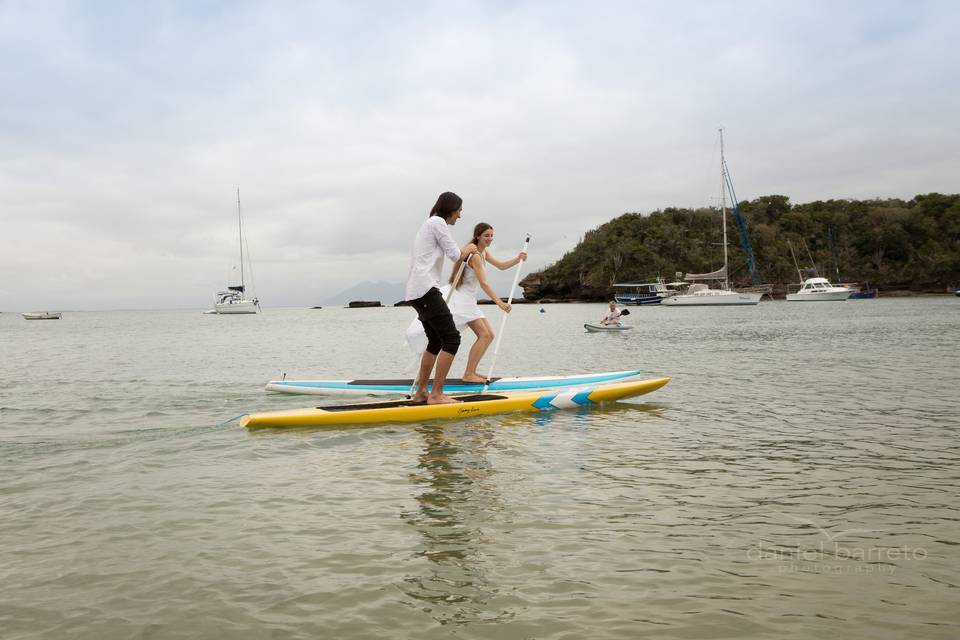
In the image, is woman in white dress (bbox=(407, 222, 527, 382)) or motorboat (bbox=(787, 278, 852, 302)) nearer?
woman in white dress (bbox=(407, 222, 527, 382))

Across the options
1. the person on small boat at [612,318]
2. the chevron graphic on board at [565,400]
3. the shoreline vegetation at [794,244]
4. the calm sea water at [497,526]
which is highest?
the shoreline vegetation at [794,244]

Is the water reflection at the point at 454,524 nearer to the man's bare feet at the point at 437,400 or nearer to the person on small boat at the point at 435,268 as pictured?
the man's bare feet at the point at 437,400

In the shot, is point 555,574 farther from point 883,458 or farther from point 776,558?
point 883,458

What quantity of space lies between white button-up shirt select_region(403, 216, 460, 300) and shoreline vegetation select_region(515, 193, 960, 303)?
115 metres

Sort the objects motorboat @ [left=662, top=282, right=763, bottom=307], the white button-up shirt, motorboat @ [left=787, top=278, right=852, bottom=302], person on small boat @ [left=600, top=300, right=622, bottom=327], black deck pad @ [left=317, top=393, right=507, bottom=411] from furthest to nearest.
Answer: motorboat @ [left=787, top=278, right=852, bottom=302] < motorboat @ [left=662, top=282, right=763, bottom=307] < person on small boat @ [left=600, top=300, right=622, bottom=327] < black deck pad @ [left=317, top=393, right=507, bottom=411] < the white button-up shirt

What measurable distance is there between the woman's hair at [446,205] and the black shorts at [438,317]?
1023 mm

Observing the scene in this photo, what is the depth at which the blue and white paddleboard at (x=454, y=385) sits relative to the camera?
10.6 m

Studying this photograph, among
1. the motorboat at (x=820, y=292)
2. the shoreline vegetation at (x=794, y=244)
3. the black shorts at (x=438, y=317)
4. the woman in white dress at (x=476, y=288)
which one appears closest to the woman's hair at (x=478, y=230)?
the woman in white dress at (x=476, y=288)

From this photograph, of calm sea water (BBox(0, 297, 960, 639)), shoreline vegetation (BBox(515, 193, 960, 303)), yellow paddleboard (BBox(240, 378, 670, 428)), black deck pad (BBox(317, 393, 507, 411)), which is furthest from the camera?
shoreline vegetation (BBox(515, 193, 960, 303))

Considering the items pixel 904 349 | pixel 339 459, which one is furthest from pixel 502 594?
pixel 904 349

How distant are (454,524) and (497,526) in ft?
1.10

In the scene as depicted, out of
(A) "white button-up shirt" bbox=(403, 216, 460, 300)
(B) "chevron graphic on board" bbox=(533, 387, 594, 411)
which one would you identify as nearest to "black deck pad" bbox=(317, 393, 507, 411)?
(B) "chevron graphic on board" bbox=(533, 387, 594, 411)

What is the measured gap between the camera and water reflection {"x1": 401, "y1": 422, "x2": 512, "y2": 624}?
344cm

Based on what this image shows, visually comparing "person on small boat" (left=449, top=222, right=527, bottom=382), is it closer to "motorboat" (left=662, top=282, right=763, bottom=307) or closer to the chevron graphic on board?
the chevron graphic on board
